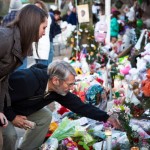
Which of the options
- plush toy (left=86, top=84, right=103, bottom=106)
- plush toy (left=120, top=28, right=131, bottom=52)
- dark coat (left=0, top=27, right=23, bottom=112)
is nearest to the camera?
dark coat (left=0, top=27, right=23, bottom=112)

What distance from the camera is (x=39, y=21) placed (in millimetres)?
2543

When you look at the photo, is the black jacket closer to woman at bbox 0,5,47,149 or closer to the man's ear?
the man's ear

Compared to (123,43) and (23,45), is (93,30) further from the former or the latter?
(23,45)

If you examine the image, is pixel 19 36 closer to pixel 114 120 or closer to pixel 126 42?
pixel 114 120

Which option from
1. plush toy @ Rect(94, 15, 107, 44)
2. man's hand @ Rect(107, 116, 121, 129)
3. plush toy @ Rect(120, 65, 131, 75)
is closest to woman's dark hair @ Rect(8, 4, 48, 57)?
→ man's hand @ Rect(107, 116, 121, 129)

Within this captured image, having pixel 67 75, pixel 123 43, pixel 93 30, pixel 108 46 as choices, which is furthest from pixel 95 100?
pixel 123 43

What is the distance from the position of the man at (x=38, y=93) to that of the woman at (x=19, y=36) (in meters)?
0.35

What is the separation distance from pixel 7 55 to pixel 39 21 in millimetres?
321

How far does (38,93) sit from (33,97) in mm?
52

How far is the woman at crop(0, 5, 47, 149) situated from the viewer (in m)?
2.45

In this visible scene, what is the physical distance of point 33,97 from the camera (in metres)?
3.02

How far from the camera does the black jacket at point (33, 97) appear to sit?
292 cm

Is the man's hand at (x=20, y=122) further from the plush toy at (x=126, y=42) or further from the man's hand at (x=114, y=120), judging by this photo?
the plush toy at (x=126, y=42)

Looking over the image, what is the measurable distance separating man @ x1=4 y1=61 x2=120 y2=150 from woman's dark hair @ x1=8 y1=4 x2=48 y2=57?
414mm
